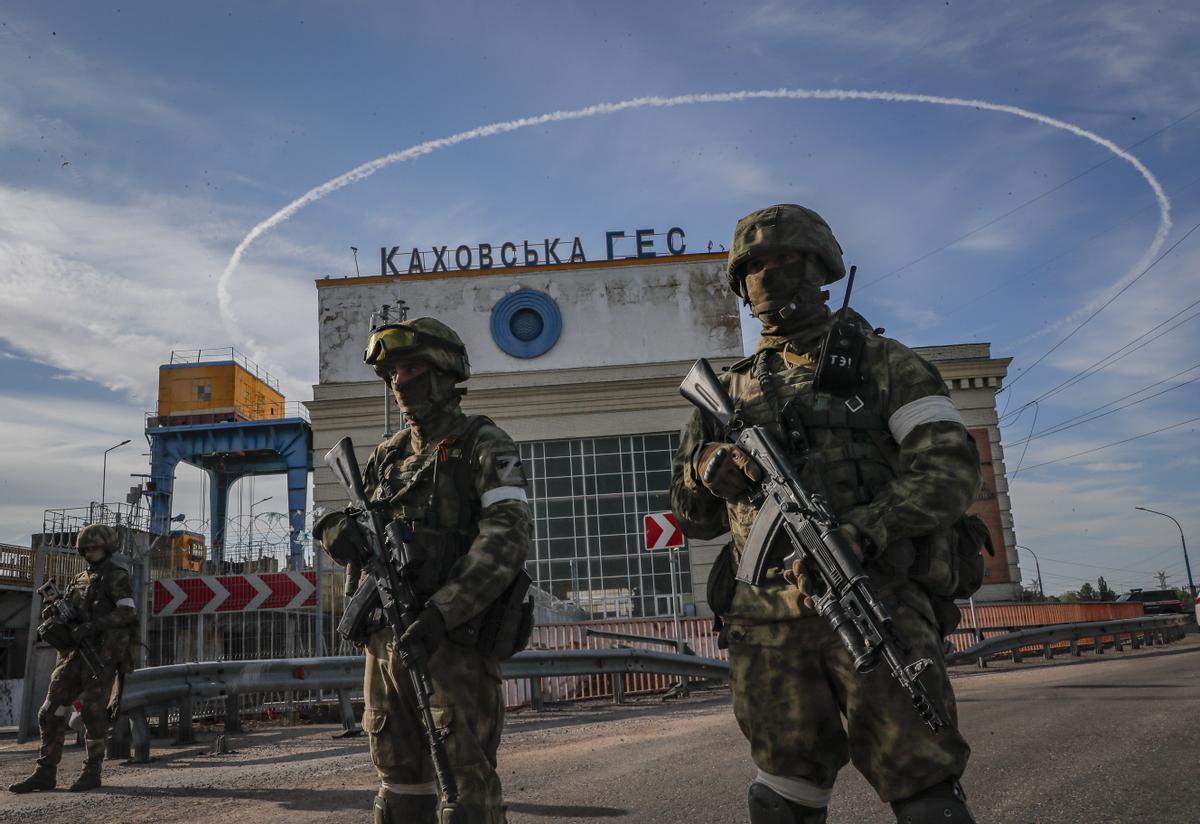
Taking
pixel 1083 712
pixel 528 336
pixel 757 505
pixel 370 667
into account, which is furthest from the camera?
pixel 528 336

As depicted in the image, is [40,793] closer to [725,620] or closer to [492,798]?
[492,798]

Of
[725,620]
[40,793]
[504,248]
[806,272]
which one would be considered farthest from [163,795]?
[504,248]

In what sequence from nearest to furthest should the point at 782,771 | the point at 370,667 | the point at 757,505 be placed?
1. the point at 782,771
2. the point at 757,505
3. the point at 370,667

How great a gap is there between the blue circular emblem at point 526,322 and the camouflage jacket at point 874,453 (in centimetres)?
3167

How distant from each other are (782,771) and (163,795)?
501 centimetres

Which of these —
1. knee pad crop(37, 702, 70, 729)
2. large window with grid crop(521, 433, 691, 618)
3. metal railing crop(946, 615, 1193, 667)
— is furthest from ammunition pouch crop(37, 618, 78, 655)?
large window with grid crop(521, 433, 691, 618)

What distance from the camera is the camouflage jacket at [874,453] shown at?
9.61ft

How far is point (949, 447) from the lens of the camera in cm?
300

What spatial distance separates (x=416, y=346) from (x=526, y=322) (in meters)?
31.5

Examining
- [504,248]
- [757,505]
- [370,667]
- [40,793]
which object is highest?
[504,248]

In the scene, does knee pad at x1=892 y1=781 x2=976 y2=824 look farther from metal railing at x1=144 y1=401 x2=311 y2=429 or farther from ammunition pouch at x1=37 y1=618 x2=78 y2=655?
metal railing at x1=144 y1=401 x2=311 y2=429

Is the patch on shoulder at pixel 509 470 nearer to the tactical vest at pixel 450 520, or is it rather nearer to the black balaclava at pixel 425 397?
the tactical vest at pixel 450 520

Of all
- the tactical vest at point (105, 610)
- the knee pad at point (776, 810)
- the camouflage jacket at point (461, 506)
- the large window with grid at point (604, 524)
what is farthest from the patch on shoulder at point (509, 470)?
the large window with grid at point (604, 524)

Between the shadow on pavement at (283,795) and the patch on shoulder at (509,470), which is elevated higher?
the patch on shoulder at (509,470)
